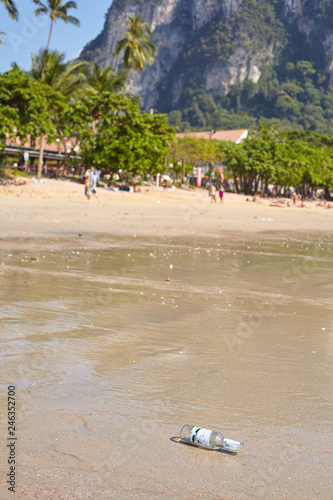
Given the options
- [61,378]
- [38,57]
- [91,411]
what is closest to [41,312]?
[61,378]

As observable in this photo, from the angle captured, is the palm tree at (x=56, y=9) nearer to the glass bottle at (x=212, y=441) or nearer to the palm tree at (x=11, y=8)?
the palm tree at (x=11, y=8)

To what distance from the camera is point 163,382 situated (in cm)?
417

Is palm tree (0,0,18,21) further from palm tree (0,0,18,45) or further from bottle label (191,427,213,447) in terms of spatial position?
bottle label (191,427,213,447)

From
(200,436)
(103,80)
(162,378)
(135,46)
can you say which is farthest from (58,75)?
(200,436)

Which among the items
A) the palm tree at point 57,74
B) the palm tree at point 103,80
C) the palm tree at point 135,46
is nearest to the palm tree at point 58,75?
the palm tree at point 57,74

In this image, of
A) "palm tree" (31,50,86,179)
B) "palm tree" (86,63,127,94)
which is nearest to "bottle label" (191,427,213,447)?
"palm tree" (31,50,86,179)

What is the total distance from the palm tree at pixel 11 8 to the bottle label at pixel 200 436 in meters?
40.0

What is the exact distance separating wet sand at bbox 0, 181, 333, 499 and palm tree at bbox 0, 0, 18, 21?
3315 centimetres

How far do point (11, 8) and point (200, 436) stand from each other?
1593 inches

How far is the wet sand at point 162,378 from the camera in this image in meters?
2.87

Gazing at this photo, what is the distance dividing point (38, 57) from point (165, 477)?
54.8m

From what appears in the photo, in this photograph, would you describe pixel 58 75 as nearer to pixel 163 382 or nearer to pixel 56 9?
pixel 56 9

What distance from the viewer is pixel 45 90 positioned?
133 ft

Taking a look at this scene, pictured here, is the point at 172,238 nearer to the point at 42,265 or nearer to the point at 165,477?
the point at 42,265
